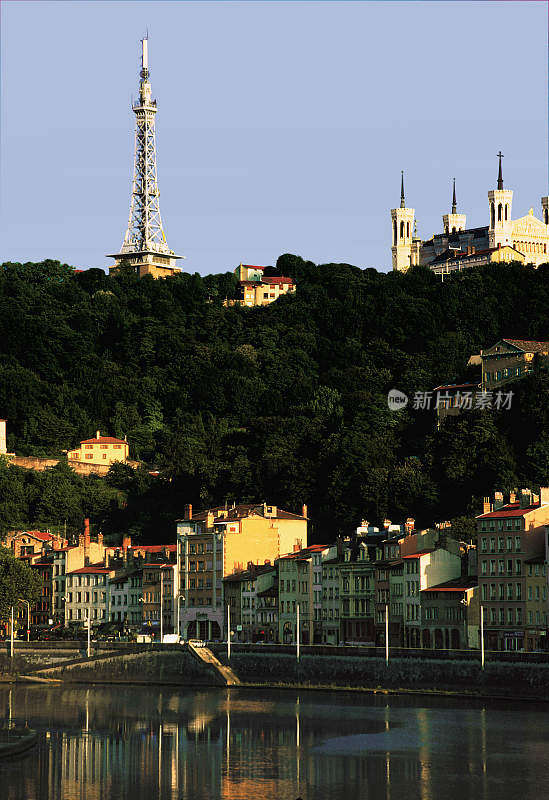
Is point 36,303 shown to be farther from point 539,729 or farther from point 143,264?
point 539,729

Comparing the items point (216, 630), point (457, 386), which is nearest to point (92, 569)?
point (216, 630)

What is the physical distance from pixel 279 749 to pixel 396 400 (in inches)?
2791

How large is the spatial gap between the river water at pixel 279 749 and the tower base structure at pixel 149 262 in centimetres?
9740

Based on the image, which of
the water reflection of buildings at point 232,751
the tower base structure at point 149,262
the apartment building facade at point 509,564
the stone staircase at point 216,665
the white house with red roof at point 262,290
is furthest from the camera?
the tower base structure at point 149,262

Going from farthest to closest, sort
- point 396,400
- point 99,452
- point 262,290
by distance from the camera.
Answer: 1. point 262,290
2. point 396,400
3. point 99,452

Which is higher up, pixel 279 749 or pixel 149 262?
pixel 149 262

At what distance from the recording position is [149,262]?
592ft

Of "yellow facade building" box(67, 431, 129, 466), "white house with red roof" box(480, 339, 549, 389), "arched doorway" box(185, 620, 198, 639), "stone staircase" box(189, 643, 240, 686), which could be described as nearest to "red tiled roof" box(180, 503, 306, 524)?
"arched doorway" box(185, 620, 198, 639)

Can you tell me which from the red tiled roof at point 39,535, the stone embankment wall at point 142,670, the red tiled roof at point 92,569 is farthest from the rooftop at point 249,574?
the red tiled roof at point 39,535

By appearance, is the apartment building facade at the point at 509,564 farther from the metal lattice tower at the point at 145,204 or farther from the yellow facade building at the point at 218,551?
the metal lattice tower at the point at 145,204

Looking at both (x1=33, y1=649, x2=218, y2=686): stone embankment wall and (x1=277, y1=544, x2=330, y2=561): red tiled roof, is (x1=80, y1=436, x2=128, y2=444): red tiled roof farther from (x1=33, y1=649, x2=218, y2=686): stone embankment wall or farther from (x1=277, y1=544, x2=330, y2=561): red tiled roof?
(x1=33, y1=649, x2=218, y2=686): stone embankment wall

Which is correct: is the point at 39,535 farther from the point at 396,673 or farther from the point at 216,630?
the point at 396,673

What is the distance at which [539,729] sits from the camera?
70.6 m

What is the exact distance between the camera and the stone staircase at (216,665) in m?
89.5
